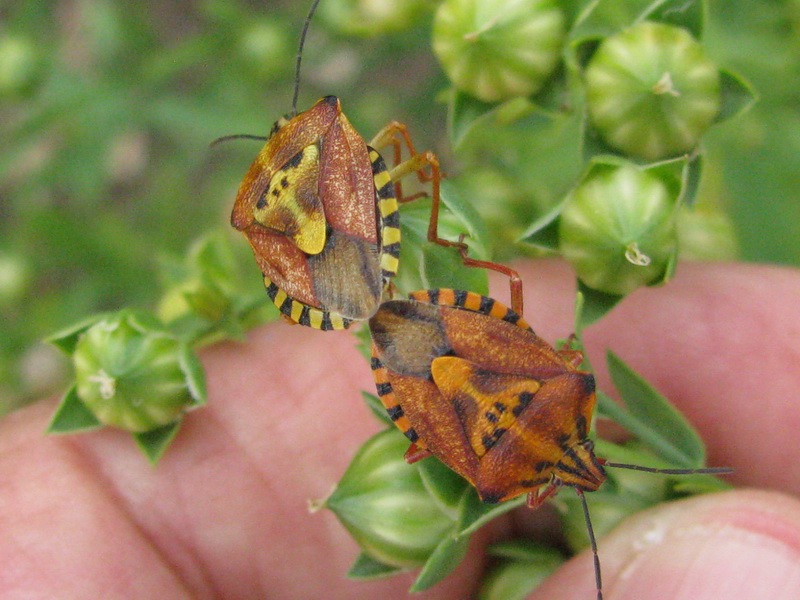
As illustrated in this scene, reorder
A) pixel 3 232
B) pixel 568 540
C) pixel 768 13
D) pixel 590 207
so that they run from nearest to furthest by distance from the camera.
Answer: pixel 590 207 → pixel 568 540 → pixel 768 13 → pixel 3 232

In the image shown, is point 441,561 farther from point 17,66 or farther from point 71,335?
point 17,66

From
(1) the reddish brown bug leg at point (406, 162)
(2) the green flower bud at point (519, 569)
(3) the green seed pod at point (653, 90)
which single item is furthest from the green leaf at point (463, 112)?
(2) the green flower bud at point (519, 569)

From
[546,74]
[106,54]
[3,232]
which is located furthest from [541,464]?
[3,232]

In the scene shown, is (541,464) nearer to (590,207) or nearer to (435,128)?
(590,207)

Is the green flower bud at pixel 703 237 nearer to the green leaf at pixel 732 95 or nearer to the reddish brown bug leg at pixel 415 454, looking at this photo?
the green leaf at pixel 732 95

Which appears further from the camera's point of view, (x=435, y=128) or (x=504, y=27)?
(x=435, y=128)

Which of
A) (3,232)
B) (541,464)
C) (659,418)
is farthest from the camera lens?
(3,232)

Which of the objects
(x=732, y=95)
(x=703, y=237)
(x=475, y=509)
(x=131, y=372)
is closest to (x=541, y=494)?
(x=475, y=509)
